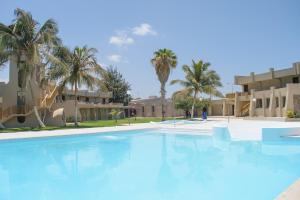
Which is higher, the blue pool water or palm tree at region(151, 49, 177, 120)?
palm tree at region(151, 49, 177, 120)

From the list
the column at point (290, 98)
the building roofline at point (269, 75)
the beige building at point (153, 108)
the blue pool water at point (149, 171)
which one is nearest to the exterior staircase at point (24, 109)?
the blue pool water at point (149, 171)

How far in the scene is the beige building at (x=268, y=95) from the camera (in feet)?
87.5

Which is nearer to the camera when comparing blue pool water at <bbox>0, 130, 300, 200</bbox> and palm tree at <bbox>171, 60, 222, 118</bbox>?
blue pool water at <bbox>0, 130, 300, 200</bbox>

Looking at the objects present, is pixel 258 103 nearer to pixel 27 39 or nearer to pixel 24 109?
pixel 24 109

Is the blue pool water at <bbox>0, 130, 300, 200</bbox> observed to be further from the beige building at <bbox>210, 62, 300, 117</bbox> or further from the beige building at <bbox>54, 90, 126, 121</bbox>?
the beige building at <bbox>54, 90, 126, 121</bbox>

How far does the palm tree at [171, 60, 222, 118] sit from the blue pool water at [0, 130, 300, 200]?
21.0m

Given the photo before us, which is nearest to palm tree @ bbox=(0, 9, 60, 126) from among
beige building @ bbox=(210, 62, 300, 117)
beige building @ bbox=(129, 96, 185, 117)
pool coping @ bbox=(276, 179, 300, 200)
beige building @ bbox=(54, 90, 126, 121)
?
beige building @ bbox=(54, 90, 126, 121)

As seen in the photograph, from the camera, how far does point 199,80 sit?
36125 mm

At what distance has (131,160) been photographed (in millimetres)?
11219

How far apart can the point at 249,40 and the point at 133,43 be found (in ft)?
34.4

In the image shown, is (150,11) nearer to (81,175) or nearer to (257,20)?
(257,20)

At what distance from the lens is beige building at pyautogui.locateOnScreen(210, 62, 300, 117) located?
87.5 feet

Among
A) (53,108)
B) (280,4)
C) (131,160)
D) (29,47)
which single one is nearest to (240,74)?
(280,4)

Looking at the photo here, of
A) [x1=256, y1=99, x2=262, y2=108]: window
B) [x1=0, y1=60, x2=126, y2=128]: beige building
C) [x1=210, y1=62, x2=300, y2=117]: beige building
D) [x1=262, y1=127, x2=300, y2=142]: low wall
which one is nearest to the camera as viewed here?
[x1=262, y1=127, x2=300, y2=142]: low wall
